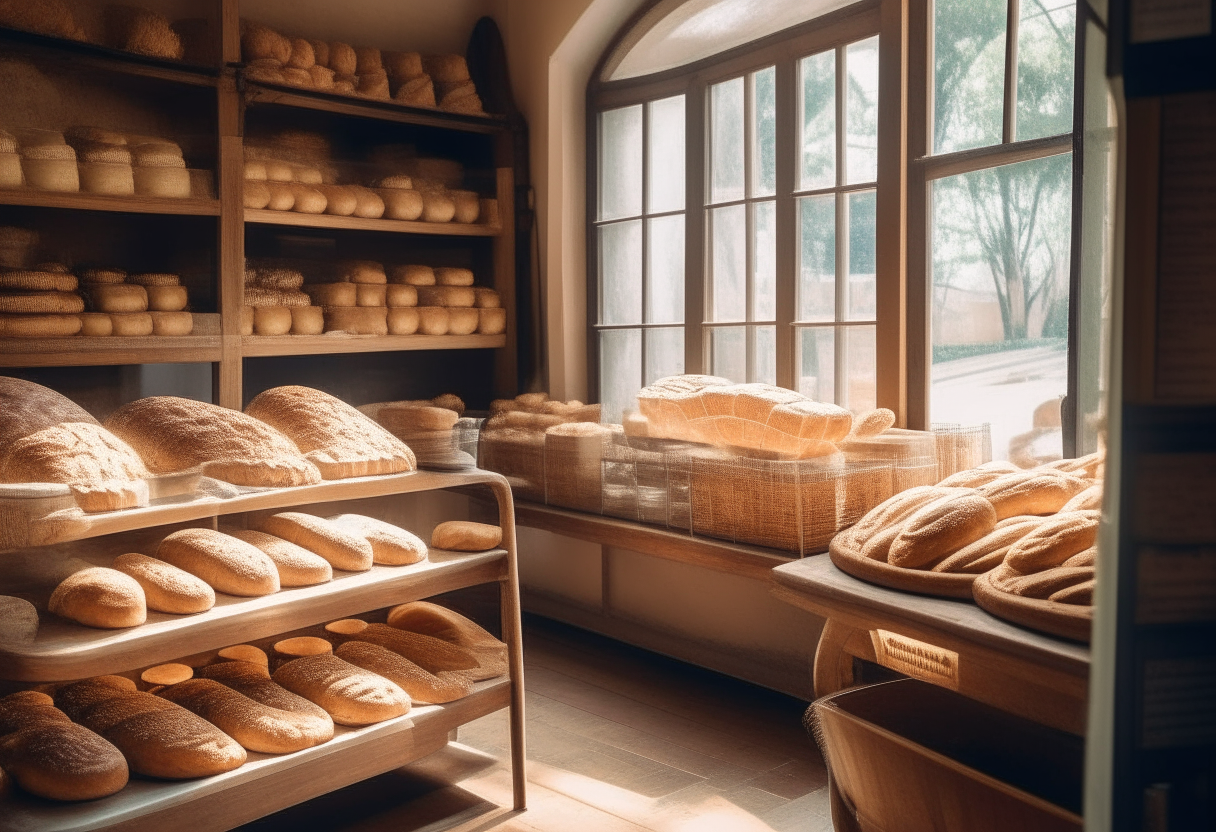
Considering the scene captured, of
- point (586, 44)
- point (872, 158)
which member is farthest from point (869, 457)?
point (586, 44)

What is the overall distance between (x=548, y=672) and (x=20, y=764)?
1.93m

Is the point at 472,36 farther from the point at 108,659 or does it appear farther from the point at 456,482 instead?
the point at 108,659

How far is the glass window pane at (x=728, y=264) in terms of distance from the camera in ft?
12.1

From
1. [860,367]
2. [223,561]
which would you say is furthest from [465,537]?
[860,367]

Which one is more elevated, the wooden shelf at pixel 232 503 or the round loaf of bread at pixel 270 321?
the round loaf of bread at pixel 270 321

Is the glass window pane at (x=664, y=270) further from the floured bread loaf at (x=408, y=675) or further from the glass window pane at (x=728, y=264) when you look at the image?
the floured bread loaf at (x=408, y=675)

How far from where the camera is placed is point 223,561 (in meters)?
1.89

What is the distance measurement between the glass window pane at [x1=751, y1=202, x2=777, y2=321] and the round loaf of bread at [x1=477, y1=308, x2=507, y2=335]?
3.96ft

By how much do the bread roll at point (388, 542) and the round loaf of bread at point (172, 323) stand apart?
1520 mm

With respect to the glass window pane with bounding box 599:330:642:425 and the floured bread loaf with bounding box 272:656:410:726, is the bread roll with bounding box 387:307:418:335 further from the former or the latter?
the floured bread loaf with bounding box 272:656:410:726

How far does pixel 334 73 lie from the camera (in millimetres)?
3924

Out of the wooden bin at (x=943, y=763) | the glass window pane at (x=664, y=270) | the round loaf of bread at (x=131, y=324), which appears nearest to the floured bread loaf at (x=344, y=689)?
the wooden bin at (x=943, y=763)

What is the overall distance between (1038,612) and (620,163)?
3.03m

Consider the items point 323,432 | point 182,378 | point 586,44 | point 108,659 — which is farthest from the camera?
point 586,44
